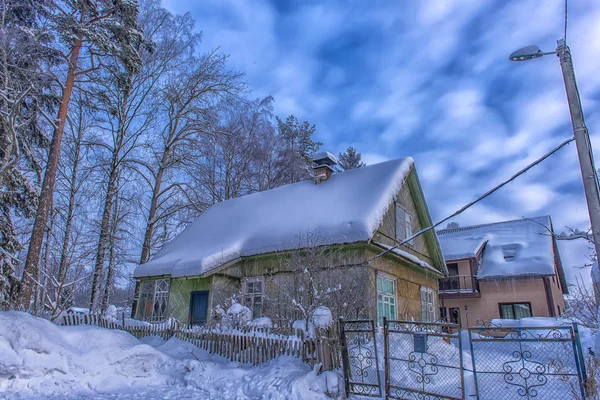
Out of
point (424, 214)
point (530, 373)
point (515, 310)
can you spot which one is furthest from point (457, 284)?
point (530, 373)

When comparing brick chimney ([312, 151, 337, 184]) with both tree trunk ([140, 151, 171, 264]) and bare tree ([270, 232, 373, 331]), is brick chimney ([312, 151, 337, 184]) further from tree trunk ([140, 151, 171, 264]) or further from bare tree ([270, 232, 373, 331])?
tree trunk ([140, 151, 171, 264])

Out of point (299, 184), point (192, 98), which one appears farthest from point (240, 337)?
point (192, 98)

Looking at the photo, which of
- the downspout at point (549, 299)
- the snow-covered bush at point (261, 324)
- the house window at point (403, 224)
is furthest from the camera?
the downspout at point (549, 299)

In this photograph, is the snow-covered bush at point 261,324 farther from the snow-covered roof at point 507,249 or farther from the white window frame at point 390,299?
the snow-covered roof at point 507,249

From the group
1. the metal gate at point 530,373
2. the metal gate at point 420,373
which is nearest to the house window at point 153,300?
the metal gate at point 420,373

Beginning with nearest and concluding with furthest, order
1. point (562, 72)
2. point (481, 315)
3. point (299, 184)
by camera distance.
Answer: point (562, 72), point (299, 184), point (481, 315)

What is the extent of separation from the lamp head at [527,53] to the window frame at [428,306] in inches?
466

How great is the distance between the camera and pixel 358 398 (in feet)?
21.4

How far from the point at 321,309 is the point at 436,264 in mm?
12103

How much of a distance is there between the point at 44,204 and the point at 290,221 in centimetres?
767

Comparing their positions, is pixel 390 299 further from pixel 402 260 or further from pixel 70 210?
pixel 70 210

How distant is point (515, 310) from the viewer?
A: 2223 centimetres

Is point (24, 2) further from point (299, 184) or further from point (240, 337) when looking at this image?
point (240, 337)

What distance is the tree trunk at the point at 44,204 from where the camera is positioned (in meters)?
11.0
